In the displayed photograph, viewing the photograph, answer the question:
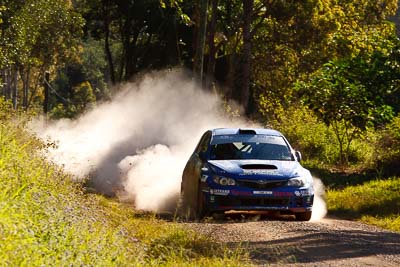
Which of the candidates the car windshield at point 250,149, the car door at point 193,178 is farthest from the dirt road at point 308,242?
the car windshield at point 250,149

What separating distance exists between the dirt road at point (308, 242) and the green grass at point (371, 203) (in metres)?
2.14

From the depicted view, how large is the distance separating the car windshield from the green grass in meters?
2.24

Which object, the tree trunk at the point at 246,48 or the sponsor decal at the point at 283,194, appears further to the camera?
the tree trunk at the point at 246,48

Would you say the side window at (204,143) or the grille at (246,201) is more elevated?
the side window at (204,143)

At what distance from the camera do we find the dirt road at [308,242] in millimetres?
11477

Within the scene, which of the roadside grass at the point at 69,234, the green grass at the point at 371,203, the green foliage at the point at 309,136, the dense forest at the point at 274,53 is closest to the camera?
the roadside grass at the point at 69,234

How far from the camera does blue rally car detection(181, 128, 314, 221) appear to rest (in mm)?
16141

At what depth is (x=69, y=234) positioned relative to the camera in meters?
10.1

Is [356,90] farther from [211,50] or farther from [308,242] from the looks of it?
[211,50]

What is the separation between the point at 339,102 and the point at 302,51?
17940mm

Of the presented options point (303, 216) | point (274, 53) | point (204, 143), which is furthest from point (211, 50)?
point (303, 216)

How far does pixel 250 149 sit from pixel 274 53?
28462mm

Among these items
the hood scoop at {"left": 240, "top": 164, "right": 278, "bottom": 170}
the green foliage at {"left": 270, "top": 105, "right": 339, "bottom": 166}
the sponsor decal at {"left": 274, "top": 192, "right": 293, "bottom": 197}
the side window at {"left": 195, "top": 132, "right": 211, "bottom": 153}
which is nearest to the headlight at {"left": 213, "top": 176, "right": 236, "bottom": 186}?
the hood scoop at {"left": 240, "top": 164, "right": 278, "bottom": 170}

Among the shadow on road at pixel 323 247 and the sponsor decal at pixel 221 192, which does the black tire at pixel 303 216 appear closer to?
the sponsor decal at pixel 221 192
